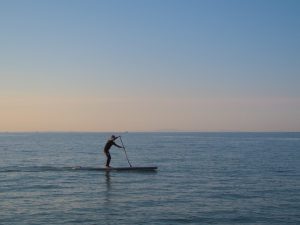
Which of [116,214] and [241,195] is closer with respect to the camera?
[116,214]

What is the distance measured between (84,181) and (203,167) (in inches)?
530

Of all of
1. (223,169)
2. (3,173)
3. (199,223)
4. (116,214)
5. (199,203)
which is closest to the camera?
(199,223)

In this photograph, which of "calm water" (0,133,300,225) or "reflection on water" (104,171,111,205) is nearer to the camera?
"calm water" (0,133,300,225)

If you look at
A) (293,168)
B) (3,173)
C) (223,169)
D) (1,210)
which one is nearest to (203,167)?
Answer: (223,169)

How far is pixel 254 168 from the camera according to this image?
38375 mm

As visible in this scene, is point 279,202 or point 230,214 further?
point 279,202

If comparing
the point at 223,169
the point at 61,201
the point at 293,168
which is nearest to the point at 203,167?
the point at 223,169

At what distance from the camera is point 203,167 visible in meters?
39.0

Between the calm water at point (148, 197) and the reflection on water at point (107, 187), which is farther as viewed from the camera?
the reflection on water at point (107, 187)

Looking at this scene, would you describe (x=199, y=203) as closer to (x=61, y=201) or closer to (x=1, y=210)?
(x=61, y=201)

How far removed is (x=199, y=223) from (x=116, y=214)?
3.45 meters

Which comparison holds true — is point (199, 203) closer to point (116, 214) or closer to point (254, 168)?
point (116, 214)

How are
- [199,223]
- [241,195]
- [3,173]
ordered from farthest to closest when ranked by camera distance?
[3,173], [241,195], [199,223]

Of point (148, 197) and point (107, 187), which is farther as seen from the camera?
point (107, 187)
